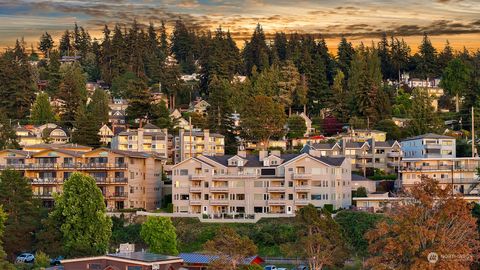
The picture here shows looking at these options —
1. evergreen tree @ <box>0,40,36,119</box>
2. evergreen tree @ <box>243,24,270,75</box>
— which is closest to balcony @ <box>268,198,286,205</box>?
evergreen tree @ <box>0,40,36,119</box>

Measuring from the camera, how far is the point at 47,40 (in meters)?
175

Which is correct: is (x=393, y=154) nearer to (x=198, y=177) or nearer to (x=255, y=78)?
(x=198, y=177)

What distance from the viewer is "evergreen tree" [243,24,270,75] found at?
5536 inches

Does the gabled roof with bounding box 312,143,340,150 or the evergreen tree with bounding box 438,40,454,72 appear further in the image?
the evergreen tree with bounding box 438,40,454,72

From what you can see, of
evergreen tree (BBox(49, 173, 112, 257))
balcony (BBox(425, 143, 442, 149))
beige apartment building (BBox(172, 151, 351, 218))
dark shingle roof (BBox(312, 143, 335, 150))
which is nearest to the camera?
evergreen tree (BBox(49, 173, 112, 257))

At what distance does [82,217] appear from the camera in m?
66.6

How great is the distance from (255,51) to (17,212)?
271 ft

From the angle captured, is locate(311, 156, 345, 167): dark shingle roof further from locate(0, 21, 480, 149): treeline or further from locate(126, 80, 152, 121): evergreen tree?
locate(126, 80, 152, 121): evergreen tree

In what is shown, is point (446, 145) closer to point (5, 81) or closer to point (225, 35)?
point (5, 81)

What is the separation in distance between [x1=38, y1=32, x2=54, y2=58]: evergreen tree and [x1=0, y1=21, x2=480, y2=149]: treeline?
5.61m

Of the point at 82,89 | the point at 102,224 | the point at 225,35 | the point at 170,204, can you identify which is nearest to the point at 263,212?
the point at 170,204

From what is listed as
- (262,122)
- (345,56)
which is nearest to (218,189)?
(262,122)

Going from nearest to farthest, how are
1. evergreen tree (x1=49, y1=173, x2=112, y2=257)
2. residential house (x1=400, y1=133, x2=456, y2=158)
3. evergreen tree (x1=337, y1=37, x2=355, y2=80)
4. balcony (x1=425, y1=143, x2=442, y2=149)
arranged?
evergreen tree (x1=49, y1=173, x2=112, y2=257) → residential house (x1=400, y1=133, x2=456, y2=158) → balcony (x1=425, y1=143, x2=442, y2=149) → evergreen tree (x1=337, y1=37, x2=355, y2=80)

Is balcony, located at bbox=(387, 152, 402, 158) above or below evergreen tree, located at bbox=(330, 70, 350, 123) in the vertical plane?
below
